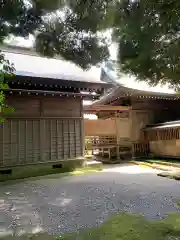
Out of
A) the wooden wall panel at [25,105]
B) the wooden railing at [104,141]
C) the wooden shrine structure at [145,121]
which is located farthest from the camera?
the wooden railing at [104,141]

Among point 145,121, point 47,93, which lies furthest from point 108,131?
point 47,93

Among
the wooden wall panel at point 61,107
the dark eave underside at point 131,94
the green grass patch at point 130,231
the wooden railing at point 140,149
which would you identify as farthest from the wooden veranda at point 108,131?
the green grass patch at point 130,231

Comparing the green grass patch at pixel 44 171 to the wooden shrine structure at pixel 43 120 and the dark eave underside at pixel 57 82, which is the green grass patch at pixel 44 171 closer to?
the wooden shrine structure at pixel 43 120

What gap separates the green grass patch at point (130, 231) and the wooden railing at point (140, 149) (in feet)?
34.4

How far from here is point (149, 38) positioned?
3.93 m

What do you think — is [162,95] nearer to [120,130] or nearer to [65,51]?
[120,130]

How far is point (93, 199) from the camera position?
577 cm

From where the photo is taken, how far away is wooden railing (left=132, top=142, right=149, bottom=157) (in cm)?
1453

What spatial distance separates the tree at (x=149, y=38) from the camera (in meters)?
3.66

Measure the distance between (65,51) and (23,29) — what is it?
2.86 feet

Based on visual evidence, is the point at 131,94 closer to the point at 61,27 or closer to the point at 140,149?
the point at 140,149

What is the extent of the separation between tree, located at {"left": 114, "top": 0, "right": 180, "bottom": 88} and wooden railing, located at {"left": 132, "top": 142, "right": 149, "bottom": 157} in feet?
33.4

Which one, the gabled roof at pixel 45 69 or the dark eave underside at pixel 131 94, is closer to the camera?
the gabled roof at pixel 45 69

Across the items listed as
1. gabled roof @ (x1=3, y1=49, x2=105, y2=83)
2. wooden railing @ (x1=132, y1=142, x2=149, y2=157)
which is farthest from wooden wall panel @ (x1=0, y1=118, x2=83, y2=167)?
wooden railing @ (x1=132, y1=142, x2=149, y2=157)
